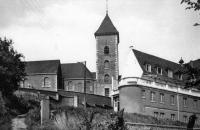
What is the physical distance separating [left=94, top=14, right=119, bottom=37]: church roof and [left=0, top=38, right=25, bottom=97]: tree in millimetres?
29951

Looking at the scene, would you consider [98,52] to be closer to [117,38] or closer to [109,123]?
[117,38]

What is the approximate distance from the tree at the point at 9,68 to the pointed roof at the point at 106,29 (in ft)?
98.3

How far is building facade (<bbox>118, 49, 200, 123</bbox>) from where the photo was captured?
1861 inches

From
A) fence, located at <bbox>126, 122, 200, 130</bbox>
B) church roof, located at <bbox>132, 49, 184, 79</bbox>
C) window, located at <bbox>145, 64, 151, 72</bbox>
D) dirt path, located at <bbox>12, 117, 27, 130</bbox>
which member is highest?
church roof, located at <bbox>132, 49, 184, 79</bbox>

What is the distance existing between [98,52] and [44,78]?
11.3 meters

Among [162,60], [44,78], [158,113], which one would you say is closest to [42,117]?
[158,113]

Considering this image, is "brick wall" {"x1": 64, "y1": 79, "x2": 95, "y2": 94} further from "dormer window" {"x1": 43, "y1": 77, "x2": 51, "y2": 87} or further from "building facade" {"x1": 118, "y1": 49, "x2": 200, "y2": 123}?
"building facade" {"x1": 118, "y1": 49, "x2": 200, "y2": 123}

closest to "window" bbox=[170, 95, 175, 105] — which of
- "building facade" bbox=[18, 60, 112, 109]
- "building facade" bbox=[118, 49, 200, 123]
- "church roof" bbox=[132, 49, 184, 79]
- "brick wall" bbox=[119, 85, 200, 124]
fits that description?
"building facade" bbox=[118, 49, 200, 123]

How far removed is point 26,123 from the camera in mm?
29875

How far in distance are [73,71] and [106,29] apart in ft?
33.4

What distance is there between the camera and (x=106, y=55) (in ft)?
234

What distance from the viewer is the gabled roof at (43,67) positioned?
222ft

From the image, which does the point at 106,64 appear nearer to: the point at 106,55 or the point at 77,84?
the point at 106,55

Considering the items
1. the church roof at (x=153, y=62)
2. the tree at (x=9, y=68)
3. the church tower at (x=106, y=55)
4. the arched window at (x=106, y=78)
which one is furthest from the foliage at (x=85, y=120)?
the church tower at (x=106, y=55)
